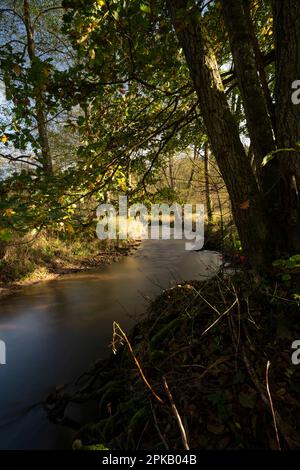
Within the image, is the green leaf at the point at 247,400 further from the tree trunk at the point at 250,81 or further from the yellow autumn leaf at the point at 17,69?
the yellow autumn leaf at the point at 17,69

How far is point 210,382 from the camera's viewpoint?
288 centimetres

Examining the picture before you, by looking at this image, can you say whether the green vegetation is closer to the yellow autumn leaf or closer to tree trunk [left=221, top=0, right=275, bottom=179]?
the yellow autumn leaf

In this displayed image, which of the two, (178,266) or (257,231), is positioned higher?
(257,231)

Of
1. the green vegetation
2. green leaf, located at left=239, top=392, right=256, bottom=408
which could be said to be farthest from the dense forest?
the green vegetation

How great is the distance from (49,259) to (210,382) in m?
9.48

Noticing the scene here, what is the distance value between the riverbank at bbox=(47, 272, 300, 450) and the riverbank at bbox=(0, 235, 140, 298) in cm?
598

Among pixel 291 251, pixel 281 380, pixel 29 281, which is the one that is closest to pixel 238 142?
pixel 291 251

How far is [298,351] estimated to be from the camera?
284 cm

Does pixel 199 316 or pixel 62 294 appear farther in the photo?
pixel 62 294

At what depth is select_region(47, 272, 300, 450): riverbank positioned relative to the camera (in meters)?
2.46

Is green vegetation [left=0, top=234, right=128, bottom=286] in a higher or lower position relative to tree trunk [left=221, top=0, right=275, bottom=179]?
lower

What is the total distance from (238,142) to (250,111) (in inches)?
16.1

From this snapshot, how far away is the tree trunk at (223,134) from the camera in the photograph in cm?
309
